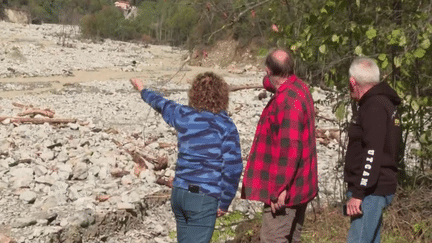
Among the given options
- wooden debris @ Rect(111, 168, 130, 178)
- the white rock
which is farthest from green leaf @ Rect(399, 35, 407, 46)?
wooden debris @ Rect(111, 168, 130, 178)

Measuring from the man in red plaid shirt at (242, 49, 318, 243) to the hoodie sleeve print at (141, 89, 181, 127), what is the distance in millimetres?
513

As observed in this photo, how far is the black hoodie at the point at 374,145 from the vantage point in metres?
3.25

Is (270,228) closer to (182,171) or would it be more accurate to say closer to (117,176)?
(182,171)

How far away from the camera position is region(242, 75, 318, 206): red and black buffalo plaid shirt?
132 inches

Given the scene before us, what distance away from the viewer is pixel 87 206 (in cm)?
720

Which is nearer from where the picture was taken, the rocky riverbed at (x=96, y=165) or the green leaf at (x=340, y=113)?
the green leaf at (x=340, y=113)

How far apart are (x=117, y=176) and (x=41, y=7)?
67382 millimetres

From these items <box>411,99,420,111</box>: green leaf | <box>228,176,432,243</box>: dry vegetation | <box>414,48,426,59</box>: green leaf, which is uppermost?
<box>414,48,426,59</box>: green leaf

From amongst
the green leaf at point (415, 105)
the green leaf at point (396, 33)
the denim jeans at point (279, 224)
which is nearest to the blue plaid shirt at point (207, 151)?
the denim jeans at point (279, 224)

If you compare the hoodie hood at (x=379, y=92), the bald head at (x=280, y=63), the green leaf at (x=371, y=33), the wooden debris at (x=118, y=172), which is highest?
the green leaf at (x=371, y=33)

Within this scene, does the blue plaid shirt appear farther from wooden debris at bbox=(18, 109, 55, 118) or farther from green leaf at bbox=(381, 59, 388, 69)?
wooden debris at bbox=(18, 109, 55, 118)

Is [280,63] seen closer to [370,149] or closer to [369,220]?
[370,149]

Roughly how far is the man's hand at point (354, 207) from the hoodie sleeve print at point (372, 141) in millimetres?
74

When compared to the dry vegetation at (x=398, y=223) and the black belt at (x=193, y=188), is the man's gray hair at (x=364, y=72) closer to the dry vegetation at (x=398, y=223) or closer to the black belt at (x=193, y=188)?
the black belt at (x=193, y=188)
